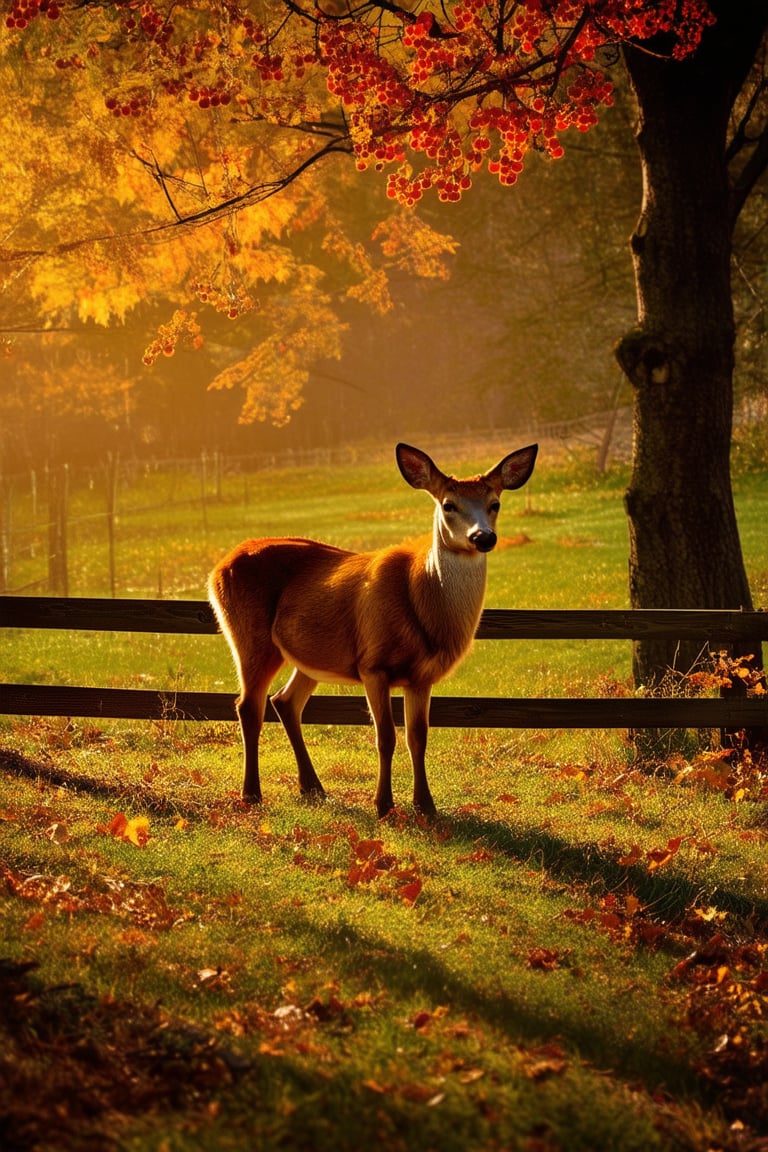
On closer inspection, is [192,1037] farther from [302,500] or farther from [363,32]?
[302,500]

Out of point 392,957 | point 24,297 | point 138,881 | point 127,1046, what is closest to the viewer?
point 127,1046


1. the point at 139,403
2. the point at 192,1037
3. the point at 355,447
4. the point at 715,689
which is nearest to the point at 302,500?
the point at 139,403

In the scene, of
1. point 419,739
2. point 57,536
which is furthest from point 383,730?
point 57,536

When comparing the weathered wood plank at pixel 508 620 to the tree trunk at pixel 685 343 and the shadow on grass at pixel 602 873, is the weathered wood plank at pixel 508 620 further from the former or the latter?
the shadow on grass at pixel 602 873

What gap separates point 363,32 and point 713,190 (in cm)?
358

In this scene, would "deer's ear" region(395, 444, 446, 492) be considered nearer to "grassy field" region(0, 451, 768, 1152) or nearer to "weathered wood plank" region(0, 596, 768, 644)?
"weathered wood plank" region(0, 596, 768, 644)

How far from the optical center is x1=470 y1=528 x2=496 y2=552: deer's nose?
8.09m

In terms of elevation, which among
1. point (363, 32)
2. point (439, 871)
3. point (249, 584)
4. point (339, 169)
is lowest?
point (439, 871)

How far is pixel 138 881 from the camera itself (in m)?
7.20

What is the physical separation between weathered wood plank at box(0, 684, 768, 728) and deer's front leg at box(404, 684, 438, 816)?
73.3 inches

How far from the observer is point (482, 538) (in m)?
8.09

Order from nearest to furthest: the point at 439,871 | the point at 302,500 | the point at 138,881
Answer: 1. the point at 138,881
2. the point at 439,871
3. the point at 302,500

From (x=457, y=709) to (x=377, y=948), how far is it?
4.73 m

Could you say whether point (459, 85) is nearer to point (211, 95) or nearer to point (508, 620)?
point (211, 95)
